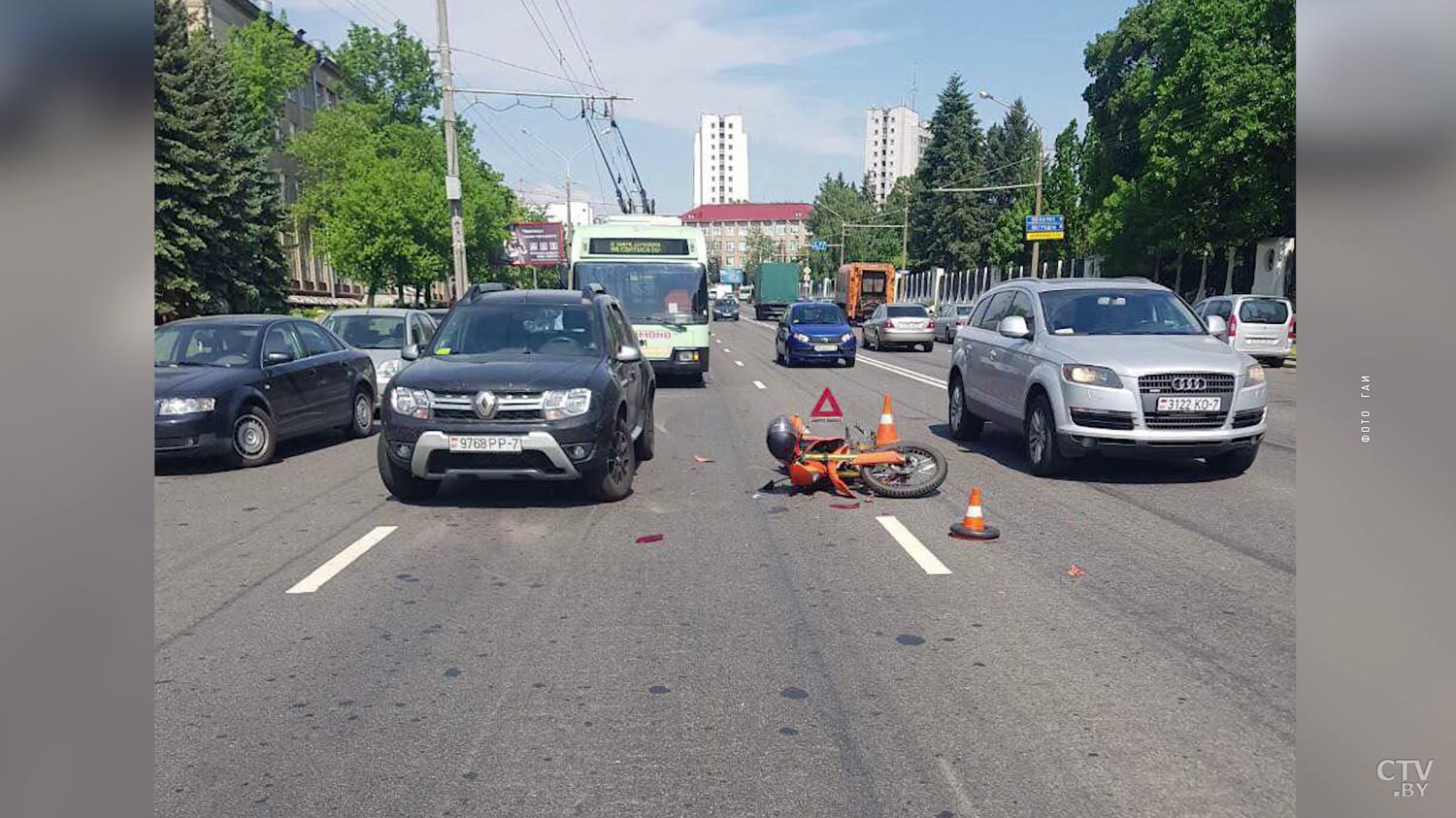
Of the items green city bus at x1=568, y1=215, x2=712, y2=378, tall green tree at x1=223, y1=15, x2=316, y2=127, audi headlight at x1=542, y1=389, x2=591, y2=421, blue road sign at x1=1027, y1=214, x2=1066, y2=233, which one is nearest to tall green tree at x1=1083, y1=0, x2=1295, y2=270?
blue road sign at x1=1027, y1=214, x2=1066, y2=233

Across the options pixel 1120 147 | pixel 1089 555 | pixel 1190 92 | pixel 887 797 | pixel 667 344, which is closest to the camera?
pixel 887 797

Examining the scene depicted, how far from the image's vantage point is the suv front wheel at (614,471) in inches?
316

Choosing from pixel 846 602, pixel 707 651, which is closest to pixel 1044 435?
pixel 846 602

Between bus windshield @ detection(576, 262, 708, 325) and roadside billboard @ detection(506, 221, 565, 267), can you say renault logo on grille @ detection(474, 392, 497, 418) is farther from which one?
roadside billboard @ detection(506, 221, 565, 267)

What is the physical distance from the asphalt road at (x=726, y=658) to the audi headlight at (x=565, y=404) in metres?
0.84

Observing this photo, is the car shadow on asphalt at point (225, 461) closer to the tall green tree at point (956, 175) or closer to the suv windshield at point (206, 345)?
the suv windshield at point (206, 345)

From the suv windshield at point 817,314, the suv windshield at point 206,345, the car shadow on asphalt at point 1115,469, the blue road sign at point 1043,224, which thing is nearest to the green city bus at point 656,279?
the suv windshield at point 817,314

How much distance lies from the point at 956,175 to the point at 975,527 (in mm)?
73068

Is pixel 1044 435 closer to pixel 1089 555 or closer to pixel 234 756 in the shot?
pixel 1089 555

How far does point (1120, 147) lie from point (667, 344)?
126ft

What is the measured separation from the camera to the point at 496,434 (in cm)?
753

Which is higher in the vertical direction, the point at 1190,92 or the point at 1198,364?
the point at 1190,92

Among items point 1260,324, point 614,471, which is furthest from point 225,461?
point 1260,324

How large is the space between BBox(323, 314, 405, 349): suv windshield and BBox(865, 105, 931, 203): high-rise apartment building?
18067 cm
